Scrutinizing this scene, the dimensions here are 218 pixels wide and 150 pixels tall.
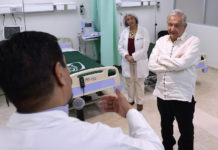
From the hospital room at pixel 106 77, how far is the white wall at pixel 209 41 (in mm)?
22

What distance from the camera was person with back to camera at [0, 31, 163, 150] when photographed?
25.3 inches

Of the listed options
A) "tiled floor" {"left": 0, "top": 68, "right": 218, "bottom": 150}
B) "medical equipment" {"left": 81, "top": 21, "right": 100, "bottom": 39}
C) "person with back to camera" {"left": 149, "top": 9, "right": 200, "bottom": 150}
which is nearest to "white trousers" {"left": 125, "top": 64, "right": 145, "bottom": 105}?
"tiled floor" {"left": 0, "top": 68, "right": 218, "bottom": 150}

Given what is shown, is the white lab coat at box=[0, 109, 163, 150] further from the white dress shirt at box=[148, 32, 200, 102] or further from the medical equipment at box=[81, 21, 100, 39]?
the medical equipment at box=[81, 21, 100, 39]

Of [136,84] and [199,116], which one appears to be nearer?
[199,116]

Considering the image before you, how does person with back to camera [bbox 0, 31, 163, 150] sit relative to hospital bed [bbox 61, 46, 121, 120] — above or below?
above

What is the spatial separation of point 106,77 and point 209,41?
318 cm

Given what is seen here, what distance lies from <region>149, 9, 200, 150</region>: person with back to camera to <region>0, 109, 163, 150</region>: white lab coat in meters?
1.35

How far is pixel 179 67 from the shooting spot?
191 centimetres

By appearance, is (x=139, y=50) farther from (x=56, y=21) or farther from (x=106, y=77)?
(x=56, y=21)

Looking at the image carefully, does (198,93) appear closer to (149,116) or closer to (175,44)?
(149,116)

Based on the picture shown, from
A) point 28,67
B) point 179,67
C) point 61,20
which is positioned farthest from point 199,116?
point 61,20

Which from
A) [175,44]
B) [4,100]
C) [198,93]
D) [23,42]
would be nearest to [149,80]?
[198,93]

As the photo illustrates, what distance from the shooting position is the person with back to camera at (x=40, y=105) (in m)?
0.64

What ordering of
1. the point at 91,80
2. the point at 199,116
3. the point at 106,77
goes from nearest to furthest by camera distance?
the point at 91,80
the point at 106,77
the point at 199,116
